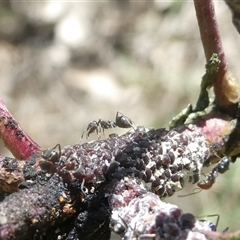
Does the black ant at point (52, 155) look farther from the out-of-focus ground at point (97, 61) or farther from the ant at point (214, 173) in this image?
the out-of-focus ground at point (97, 61)

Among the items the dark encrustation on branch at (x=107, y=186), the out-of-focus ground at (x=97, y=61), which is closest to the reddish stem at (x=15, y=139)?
the dark encrustation on branch at (x=107, y=186)

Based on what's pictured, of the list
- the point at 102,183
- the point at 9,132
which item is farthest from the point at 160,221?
the point at 9,132

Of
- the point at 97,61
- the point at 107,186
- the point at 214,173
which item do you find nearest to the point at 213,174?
the point at 214,173

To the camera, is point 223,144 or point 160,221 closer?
point 160,221

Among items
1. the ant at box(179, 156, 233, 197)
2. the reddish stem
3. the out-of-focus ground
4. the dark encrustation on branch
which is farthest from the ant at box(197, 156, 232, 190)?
the out-of-focus ground

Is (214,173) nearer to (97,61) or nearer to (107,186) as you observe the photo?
(107,186)

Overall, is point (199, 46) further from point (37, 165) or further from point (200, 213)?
point (37, 165)
